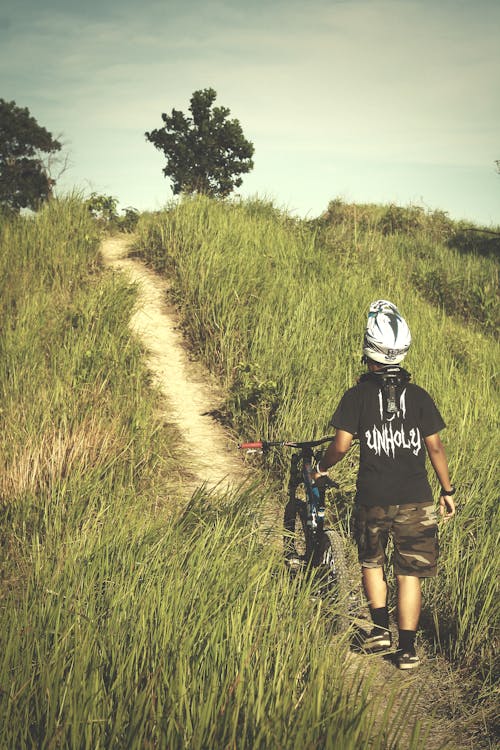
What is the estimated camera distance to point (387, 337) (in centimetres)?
306

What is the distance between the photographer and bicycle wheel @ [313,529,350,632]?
3.11 meters

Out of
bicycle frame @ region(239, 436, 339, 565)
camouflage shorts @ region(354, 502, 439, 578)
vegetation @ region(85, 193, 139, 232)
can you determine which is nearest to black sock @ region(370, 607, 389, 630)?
camouflage shorts @ region(354, 502, 439, 578)

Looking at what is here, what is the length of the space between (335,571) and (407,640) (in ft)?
1.78

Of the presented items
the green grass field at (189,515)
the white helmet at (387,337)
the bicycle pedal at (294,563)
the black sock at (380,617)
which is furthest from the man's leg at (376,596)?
the white helmet at (387,337)

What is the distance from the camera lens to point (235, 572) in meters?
2.66

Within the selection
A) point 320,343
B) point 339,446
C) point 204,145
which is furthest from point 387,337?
point 204,145

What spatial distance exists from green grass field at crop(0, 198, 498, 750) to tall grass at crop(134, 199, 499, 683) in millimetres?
28

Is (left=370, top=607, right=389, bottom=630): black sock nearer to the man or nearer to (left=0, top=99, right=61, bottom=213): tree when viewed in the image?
the man

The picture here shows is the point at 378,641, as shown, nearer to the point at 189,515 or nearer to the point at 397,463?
the point at 397,463

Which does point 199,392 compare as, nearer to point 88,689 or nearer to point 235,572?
point 235,572

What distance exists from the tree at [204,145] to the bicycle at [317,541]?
34.0m

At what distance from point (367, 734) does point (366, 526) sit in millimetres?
1403

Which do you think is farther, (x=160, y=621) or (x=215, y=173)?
(x=215, y=173)

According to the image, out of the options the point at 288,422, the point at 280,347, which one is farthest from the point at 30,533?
the point at 280,347
